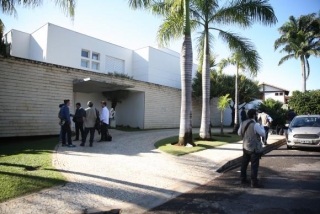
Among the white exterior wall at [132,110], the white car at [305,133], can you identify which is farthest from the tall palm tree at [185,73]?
the white exterior wall at [132,110]

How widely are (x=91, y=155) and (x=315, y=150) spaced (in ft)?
30.2

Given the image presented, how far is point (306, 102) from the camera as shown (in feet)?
70.6

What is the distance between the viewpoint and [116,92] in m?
16.5

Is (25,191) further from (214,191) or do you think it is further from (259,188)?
(259,188)

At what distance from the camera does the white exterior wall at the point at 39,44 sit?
54.9 ft

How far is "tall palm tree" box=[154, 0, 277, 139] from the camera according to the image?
1120cm

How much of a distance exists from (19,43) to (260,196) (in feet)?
66.5

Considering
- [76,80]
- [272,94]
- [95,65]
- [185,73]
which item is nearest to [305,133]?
[185,73]

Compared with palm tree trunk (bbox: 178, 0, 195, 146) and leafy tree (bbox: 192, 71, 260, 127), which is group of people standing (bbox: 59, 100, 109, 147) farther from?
leafy tree (bbox: 192, 71, 260, 127)

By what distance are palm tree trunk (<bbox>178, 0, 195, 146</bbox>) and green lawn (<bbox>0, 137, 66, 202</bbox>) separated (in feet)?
16.9

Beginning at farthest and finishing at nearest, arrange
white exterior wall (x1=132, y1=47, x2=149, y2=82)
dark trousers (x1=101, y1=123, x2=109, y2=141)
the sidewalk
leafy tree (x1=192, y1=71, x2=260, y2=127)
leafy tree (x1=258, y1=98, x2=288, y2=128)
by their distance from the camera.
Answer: leafy tree (x1=192, y1=71, x2=260, y2=127) < white exterior wall (x1=132, y1=47, x2=149, y2=82) < leafy tree (x1=258, y1=98, x2=288, y2=128) < dark trousers (x1=101, y1=123, x2=109, y2=141) < the sidewalk

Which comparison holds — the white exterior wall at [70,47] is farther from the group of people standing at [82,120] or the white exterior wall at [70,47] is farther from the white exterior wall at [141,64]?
the group of people standing at [82,120]

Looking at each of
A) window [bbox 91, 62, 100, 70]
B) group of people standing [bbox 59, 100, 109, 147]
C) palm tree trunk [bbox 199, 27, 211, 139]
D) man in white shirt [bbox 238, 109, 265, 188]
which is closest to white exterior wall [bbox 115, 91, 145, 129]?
window [bbox 91, 62, 100, 70]

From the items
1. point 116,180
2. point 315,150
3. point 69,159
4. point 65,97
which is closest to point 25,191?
point 116,180
